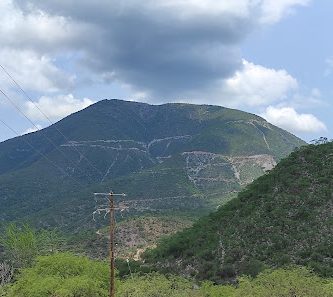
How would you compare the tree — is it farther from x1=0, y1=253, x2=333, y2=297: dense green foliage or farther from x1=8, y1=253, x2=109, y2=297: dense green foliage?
x1=0, y1=253, x2=333, y2=297: dense green foliage

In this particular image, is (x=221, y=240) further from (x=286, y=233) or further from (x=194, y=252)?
(x=286, y=233)

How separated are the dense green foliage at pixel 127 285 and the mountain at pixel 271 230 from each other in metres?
12.8

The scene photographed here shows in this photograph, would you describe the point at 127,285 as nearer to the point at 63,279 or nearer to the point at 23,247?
the point at 63,279

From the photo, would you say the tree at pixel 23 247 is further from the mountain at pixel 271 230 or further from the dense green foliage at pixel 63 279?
the dense green foliage at pixel 63 279

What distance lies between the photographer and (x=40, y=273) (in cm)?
6094

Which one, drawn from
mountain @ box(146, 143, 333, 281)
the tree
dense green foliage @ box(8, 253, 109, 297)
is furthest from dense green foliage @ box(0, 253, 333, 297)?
the tree

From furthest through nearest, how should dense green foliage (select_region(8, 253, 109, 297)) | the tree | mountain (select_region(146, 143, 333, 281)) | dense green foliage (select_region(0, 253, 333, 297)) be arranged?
the tree → mountain (select_region(146, 143, 333, 281)) → dense green foliage (select_region(8, 253, 109, 297)) → dense green foliage (select_region(0, 253, 333, 297))

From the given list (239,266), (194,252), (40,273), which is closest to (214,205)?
(194,252)

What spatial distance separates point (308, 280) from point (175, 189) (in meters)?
138

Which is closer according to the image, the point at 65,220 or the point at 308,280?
the point at 308,280

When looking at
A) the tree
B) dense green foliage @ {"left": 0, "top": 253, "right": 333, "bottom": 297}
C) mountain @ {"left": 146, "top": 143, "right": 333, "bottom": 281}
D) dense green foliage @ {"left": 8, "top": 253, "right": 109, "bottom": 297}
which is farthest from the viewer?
the tree

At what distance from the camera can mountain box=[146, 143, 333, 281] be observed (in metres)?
74.6

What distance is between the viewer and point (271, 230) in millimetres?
80875

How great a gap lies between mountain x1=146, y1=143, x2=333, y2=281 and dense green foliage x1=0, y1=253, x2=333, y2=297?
12.8 m
